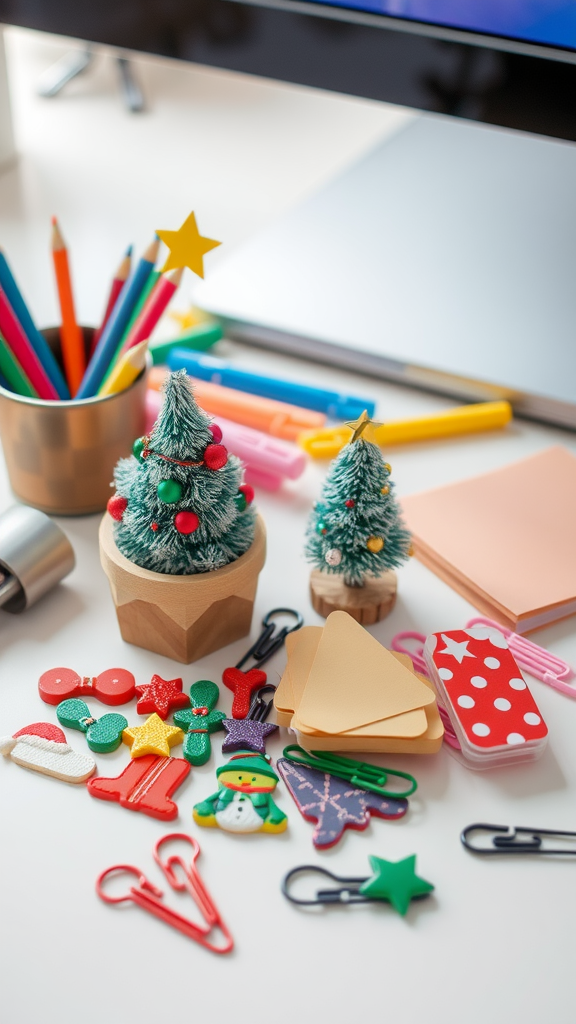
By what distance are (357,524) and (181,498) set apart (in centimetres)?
10

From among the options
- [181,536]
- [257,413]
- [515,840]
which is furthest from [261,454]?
[515,840]

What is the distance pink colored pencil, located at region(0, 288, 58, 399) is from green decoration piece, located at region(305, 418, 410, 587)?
177 mm

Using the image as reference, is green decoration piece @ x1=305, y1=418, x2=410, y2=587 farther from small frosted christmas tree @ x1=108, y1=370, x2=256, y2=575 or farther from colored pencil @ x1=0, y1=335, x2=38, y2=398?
colored pencil @ x1=0, y1=335, x2=38, y2=398

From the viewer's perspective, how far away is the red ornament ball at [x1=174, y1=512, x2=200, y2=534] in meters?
0.45

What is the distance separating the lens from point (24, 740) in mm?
446

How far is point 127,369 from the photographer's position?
530mm

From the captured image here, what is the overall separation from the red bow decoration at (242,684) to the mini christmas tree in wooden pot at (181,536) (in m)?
0.02

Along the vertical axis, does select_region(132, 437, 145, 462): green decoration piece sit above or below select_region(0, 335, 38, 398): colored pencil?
above

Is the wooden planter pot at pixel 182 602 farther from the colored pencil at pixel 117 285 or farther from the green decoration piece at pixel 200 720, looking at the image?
the colored pencil at pixel 117 285

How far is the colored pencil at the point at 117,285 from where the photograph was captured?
0.57 metres

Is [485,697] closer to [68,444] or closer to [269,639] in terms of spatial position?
[269,639]

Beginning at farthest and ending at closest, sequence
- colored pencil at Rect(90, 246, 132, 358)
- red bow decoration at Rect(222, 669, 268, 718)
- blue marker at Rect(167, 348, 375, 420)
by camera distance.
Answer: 1. blue marker at Rect(167, 348, 375, 420)
2. colored pencil at Rect(90, 246, 132, 358)
3. red bow decoration at Rect(222, 669, 268, 718)

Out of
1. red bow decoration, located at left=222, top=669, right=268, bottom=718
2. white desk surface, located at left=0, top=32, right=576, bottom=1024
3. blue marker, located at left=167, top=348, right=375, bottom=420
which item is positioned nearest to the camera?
white desk surface, located at left=0, top=32, right=576, bottom=1024

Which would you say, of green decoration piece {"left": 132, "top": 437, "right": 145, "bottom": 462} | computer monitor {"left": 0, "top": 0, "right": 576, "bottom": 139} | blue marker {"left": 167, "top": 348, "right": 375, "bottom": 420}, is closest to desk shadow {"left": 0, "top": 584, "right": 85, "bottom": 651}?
green decoration piece {"left": 132, "top": 437, "right": 145, "bottom": 462}
